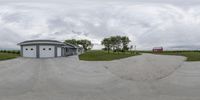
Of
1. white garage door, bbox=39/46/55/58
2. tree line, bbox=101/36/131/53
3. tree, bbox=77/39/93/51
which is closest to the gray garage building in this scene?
white garage door, bbox=39/46/55/58

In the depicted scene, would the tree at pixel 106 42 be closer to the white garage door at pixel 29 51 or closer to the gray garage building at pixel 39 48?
the gray garage building at pixel 39 48

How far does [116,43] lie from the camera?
78.6m

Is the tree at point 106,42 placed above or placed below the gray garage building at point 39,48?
above

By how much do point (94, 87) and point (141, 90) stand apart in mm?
2035

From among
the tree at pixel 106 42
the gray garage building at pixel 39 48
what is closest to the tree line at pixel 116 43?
Result: the tree at pixel 106 42

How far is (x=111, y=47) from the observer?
80.0 meters

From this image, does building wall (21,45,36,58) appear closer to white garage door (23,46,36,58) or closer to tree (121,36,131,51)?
white garage door (23,46,36,58)

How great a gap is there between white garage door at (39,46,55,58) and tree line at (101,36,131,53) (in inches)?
1635

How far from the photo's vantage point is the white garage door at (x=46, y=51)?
35406 millimetres

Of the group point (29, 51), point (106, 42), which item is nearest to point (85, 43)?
point (106, 42)

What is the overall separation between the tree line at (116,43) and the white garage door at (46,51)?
41.5 meters

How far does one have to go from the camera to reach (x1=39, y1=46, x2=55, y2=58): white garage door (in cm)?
3541

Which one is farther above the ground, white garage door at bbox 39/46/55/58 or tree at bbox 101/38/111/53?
tree at bbox 101/38/111/53

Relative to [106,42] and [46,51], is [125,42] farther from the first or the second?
[46,51]
